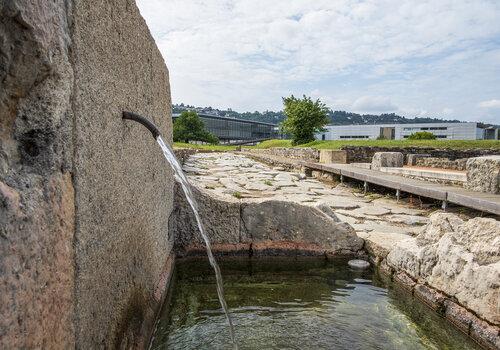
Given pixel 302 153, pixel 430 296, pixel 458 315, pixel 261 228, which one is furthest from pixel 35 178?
pixel 302 153

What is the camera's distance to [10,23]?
3.51ft

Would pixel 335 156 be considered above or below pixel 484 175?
below

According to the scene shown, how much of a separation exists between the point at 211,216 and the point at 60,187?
309cm

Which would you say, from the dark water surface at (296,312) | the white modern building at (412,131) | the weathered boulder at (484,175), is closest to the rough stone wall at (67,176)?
the dark water surface at (296,312)

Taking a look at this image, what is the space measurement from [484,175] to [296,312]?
5.76m

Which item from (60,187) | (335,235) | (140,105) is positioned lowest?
(335,235)

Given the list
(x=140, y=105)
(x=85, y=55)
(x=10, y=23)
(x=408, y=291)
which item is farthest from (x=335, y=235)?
(x=10, y=23)

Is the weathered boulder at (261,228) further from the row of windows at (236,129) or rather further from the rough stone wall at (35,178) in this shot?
the row of windows at (236,129)

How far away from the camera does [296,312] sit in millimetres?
3242

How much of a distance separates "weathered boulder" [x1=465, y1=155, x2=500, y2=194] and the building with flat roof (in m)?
72.4

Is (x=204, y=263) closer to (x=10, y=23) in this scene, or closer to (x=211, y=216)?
(x=211, y=216)

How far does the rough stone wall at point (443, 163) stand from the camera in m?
12.3

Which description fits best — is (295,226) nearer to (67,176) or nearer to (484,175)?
(67,176)

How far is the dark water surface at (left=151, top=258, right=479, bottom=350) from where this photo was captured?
2.76 metres
